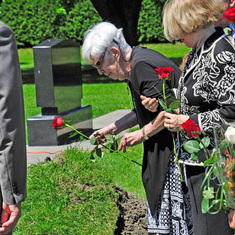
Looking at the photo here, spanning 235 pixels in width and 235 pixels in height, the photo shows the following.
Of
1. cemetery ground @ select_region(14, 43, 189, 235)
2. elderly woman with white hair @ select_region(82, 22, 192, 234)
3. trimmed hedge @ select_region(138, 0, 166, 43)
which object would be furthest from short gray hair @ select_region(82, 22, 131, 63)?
trimmed hedge @ select_region(138, 0, 166, 43)

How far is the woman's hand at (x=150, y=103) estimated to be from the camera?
294cm

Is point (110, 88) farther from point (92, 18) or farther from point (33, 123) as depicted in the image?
point (92, 18)

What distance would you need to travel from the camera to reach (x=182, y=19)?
2.66 meters

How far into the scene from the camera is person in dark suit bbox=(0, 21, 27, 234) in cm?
226

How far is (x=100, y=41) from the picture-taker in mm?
3215

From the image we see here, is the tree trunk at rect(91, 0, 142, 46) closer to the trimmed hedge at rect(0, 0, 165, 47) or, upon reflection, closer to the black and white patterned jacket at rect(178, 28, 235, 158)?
the trimmed hedge at rect(0, 0, 165, 47)

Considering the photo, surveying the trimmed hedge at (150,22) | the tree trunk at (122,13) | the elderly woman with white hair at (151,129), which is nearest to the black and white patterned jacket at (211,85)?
the elderly woman with white hair at (151,129)

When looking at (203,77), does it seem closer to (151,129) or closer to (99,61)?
(151,129)

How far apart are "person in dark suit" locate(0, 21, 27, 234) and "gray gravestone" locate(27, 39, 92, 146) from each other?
18.6ft

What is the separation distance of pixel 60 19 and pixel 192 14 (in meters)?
28.3

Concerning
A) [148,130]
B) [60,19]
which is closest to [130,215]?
[148,130]

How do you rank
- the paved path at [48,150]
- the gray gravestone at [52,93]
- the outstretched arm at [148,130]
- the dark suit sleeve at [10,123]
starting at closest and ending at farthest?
1. the dark suit sleeve at [10,123]
2. the outstretched arm at [148,130]
3. the paved path at [48,150]
4. the gray gravestone at [52,93]

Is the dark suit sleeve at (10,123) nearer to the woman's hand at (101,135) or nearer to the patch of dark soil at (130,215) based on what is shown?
the woman's hand at (101,135)

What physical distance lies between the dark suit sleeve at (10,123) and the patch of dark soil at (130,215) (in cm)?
221
